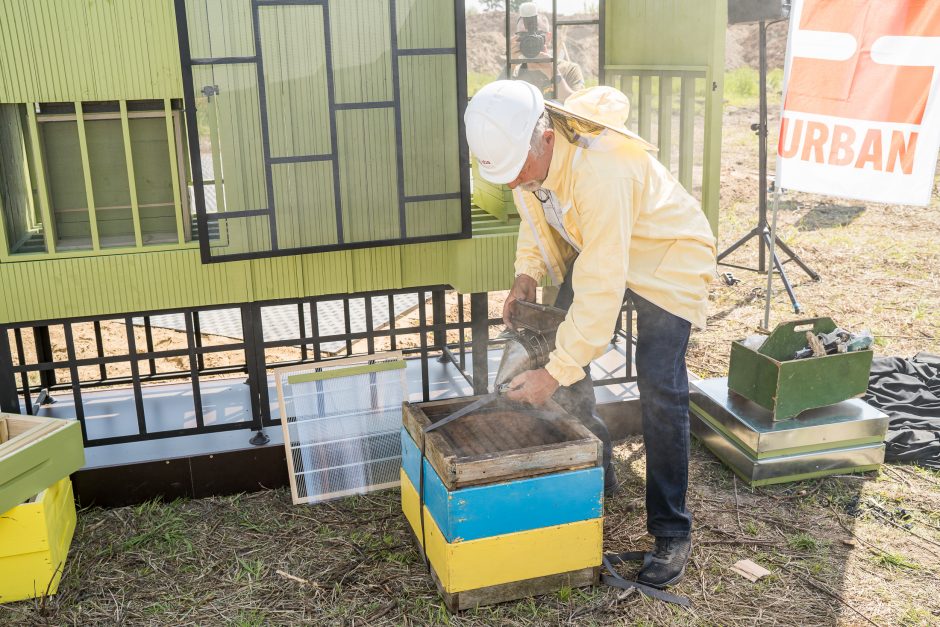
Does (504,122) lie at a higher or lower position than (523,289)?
A: higher

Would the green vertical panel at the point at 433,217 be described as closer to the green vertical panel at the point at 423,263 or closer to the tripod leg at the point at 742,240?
the green vertical panel at the point at 423,263

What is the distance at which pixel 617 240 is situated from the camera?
Result: 9.14 feet

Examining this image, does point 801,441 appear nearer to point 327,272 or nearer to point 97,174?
point 327,272

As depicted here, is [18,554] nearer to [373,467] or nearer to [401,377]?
[373,467]

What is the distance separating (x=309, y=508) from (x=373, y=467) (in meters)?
0.36

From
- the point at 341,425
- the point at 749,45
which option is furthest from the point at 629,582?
the point at 749,45

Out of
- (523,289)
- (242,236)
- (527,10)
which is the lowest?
(523,289)

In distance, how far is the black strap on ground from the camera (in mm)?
3119

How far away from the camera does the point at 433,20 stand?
3.54m

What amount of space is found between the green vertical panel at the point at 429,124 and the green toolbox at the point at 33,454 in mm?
1727

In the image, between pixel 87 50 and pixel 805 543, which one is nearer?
pixel 87 50

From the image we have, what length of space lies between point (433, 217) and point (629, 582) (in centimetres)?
180

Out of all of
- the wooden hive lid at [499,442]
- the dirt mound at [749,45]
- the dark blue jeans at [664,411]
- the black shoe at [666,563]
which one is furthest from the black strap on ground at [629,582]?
the dirt mound at [749,45]


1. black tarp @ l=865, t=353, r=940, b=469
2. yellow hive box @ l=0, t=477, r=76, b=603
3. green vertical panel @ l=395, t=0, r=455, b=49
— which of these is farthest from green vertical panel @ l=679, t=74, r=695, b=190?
yellow hive box @ l=0, t=477, r=76, b=603
